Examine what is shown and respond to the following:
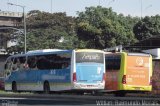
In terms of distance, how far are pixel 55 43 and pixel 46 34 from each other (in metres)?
4.50

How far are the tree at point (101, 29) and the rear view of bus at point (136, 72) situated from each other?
1525 inches

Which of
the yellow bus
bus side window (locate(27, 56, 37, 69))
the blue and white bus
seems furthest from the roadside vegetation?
the yellow bus

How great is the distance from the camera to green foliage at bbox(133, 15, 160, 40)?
8262 centimetres

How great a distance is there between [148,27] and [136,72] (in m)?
51.5

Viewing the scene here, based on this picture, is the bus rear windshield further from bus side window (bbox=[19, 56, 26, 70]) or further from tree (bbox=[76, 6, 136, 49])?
tree (bbox=[76, 6, 136, 49])

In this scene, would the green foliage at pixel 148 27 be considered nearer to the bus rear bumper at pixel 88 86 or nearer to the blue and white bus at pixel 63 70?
the blue and white bus at pixel 63 70

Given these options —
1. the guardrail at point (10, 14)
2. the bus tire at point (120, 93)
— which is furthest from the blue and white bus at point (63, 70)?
the guardrail at point (10, 14)

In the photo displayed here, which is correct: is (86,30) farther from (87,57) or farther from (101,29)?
(87,57)

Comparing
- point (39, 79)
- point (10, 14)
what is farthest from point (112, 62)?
point (10, 14)

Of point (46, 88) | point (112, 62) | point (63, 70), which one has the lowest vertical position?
point (46, 88)

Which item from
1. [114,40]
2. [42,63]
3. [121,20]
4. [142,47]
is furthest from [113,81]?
[121,20]

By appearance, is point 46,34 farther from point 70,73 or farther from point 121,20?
point 70,73

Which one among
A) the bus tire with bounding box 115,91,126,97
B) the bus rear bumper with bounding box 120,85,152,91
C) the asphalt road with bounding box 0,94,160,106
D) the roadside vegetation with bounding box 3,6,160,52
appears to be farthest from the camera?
the roadside vegetation with bounding box 3,6,160,52

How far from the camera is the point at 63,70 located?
107 feet
